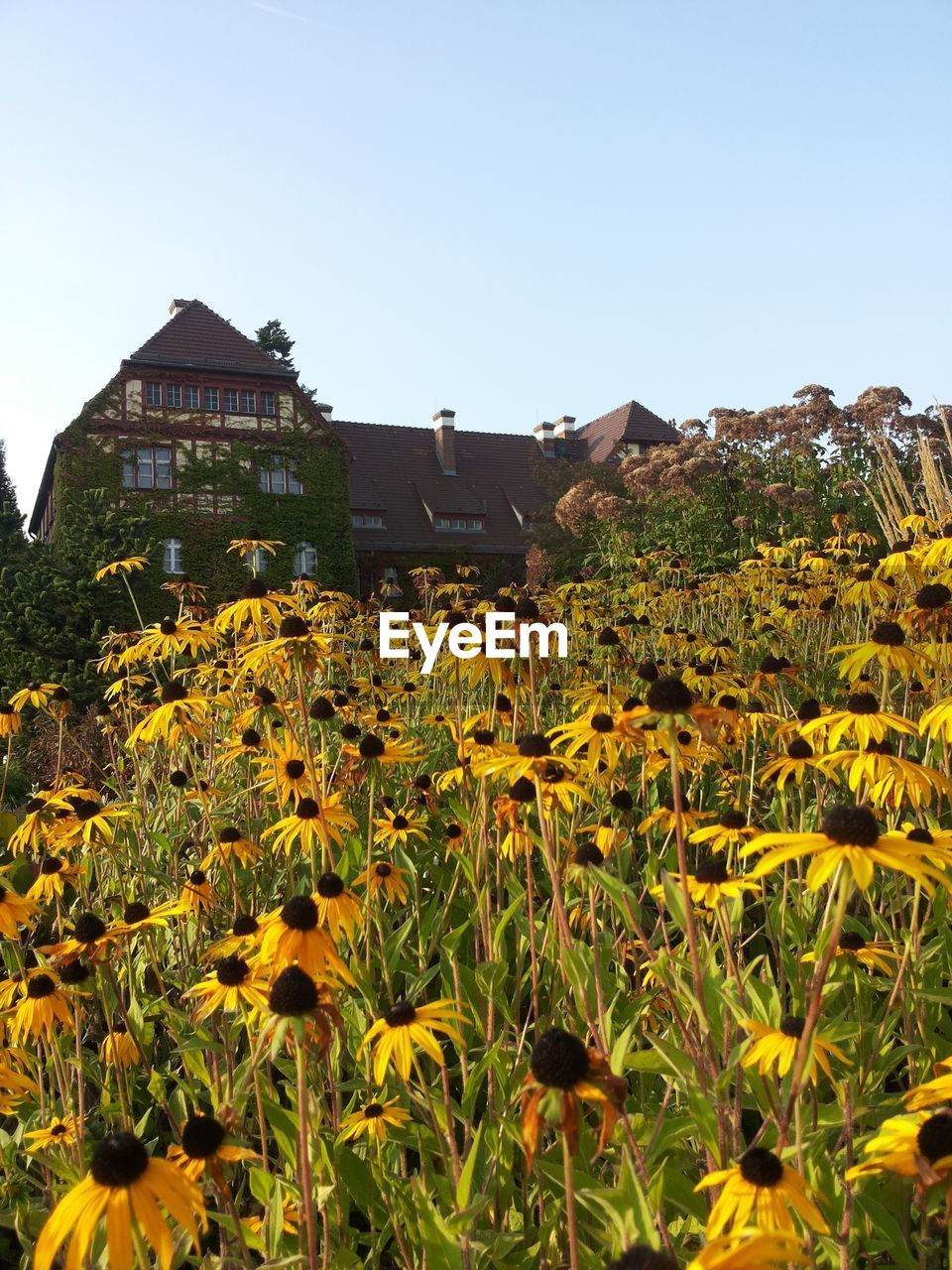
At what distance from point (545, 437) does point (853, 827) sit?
3755 cm

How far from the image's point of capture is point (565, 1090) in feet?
3.96

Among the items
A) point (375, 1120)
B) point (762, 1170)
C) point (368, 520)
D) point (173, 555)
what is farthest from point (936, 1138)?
point (368, 520)

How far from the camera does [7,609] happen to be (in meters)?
13.7

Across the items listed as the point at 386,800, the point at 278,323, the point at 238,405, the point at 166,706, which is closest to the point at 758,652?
the point at 386,800

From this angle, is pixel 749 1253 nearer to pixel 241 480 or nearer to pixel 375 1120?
pixel 375 1120

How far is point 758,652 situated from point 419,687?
8.10ft

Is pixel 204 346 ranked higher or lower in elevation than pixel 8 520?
higher

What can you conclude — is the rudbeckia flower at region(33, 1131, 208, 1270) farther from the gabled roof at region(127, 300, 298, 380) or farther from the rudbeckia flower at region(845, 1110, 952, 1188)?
the gabled roof at region(127, 300, 298, 380)

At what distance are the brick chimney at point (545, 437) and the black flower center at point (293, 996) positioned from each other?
36545 millimetres

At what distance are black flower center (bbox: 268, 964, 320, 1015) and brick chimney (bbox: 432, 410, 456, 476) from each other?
3387 cm

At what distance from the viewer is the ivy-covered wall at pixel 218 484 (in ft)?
87.2

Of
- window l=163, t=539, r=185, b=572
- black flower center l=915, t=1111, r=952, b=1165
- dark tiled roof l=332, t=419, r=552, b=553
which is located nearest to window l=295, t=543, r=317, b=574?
dark tiled roof l=332, t=419, r=552, b=553

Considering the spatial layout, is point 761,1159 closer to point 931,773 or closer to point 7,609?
point 931,773

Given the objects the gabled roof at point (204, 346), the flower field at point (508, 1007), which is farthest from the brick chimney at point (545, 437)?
the flower field at point (508, 1007)
